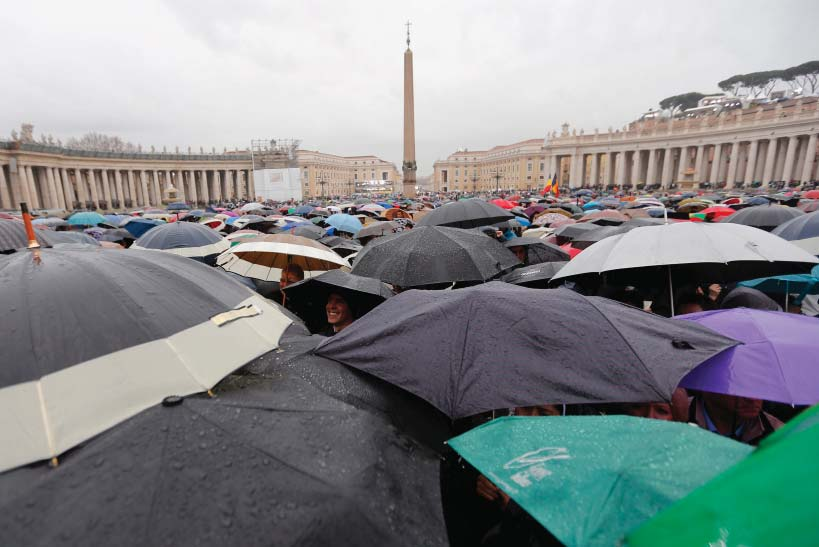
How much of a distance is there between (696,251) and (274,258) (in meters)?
5.55

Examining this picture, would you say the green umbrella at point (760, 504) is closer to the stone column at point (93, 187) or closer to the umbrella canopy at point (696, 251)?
the umbrella canopy at point (696, 251)

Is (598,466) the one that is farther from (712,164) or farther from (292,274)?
(712,164)

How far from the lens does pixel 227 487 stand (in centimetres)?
122

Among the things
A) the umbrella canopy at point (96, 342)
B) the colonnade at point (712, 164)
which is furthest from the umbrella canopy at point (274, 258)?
the colonnade at point (712, 164)

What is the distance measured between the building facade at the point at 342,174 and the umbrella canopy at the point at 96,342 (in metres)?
82.8

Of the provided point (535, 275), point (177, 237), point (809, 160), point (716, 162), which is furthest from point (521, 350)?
point (716, 162)

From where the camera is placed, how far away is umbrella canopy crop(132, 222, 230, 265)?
7.12m

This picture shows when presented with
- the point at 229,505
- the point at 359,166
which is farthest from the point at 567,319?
the point at 359,166

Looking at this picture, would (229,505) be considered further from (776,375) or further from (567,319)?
(776,375)

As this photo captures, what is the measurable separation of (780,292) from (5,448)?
6.81 meters

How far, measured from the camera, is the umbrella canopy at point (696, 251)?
3.36m

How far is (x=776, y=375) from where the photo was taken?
230cm

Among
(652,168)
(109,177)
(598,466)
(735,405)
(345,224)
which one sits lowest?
(735,405)

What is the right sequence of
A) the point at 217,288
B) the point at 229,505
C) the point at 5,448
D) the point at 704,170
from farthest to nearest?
the point at 704,170 → the point at 217,288 → the point at 5,448 → the point at 229,505
